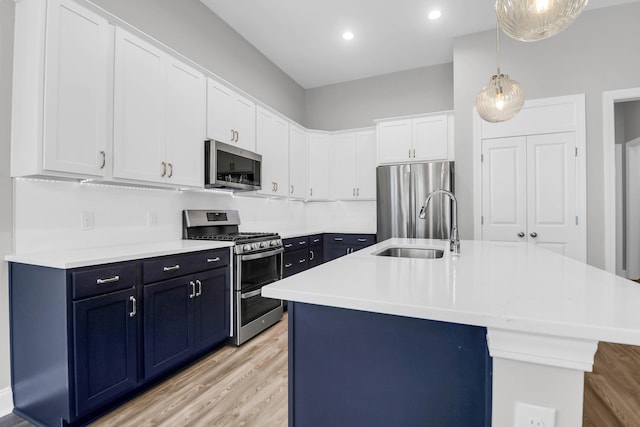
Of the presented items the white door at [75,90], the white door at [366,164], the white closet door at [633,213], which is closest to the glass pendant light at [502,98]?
the white door at [366,164]

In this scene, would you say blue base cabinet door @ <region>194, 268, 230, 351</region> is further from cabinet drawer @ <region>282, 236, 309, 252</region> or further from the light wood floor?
the light wood floor

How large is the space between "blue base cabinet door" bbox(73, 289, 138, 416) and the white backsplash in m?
0.63

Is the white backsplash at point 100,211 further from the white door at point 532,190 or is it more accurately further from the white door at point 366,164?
the white door at point 532,190

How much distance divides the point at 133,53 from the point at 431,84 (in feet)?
12.7

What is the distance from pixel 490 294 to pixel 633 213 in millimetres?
6130

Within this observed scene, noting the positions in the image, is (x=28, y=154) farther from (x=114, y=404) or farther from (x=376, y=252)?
(x=376, y=252)

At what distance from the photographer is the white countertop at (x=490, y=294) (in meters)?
0.70

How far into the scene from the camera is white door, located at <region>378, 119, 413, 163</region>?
423 cm

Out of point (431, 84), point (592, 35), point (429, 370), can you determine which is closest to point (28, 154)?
point (429, 370)

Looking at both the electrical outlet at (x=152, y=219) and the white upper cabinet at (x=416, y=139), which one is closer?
the electrical outlet at (x=152, y=219)

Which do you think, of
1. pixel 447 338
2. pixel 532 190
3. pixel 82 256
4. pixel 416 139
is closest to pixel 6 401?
pixel 82 256

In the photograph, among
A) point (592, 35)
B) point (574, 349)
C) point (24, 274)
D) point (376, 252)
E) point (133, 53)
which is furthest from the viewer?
point (592, 35)

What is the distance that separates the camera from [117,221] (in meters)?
2.40

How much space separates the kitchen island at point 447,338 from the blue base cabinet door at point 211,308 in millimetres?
1521
